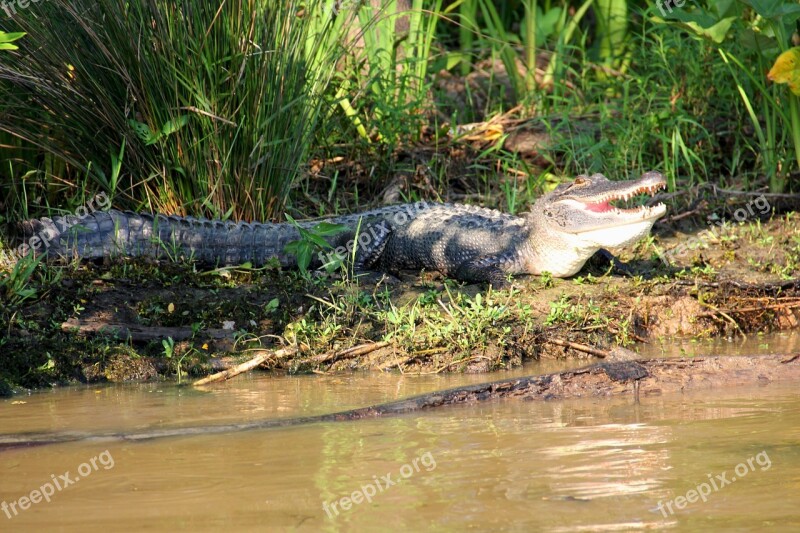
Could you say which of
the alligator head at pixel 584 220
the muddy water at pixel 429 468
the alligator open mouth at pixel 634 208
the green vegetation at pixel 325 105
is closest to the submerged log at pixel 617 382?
the muddy water at pixel 429 468

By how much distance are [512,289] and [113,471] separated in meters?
3.06

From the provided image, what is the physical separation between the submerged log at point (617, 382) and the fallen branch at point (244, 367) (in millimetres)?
939

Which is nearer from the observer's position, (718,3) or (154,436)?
(154,436)

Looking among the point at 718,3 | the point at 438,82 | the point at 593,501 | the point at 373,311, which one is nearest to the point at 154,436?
the point at 593,501

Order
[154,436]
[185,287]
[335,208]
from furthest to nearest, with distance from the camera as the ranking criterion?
[335,208] < [185,287] < [154,436]

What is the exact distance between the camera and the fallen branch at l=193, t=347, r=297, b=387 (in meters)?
4.58

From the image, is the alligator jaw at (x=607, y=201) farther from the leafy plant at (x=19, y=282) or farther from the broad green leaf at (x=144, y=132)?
the leafy plant at (x=19, y=282)

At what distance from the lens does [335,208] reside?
23.0ft

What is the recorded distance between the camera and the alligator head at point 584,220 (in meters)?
5.66

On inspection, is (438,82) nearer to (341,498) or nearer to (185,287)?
(185,287)

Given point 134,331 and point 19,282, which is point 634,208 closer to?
point 134,331

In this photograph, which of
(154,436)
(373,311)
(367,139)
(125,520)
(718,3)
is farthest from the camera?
(367,139)

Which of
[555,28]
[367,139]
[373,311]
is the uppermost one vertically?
[555,28]

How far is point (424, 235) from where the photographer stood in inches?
256
